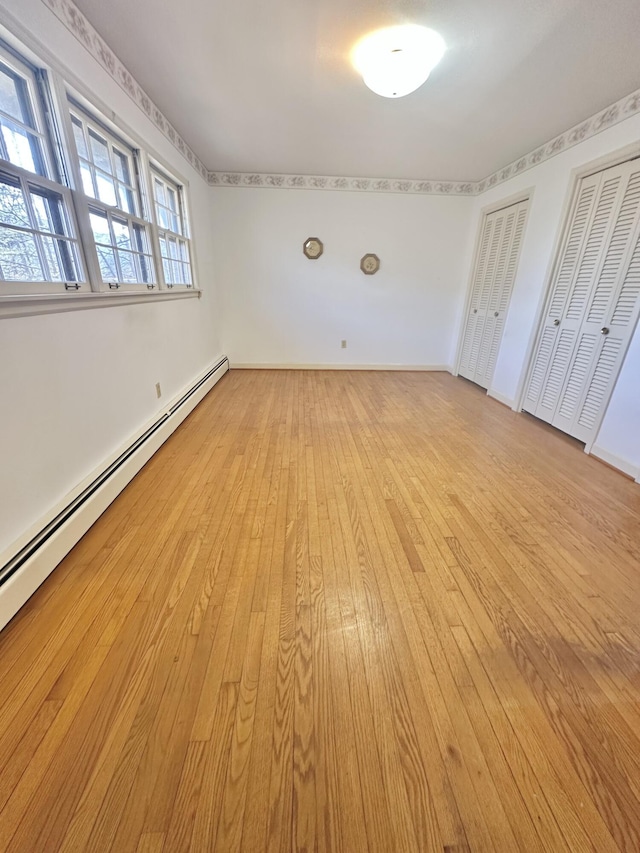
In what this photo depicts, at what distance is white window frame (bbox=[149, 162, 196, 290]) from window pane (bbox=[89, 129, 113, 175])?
48 centimetres

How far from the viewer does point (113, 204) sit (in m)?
2.16

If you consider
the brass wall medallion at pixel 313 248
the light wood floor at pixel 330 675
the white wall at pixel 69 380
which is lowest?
A: the light wood floor at pixel 330 675

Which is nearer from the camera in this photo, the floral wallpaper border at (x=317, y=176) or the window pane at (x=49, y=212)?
the window pane at (x=49, y=212)

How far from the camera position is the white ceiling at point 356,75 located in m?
1.68

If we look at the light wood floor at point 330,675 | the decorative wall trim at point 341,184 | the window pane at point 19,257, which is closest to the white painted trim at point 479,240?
the decorative wall trim at point 341,184

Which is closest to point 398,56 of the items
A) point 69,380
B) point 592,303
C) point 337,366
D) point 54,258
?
point 54,258

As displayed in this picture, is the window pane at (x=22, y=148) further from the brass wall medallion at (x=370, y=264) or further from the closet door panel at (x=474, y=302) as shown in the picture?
the closet door panel at (x=474, y=302)

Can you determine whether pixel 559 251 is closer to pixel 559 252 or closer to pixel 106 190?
pixel 559 252

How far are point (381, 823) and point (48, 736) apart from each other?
0.94 m

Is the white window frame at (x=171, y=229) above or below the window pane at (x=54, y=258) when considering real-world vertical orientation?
above

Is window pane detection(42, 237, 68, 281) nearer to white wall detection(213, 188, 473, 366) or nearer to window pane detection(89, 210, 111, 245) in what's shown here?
window pane detection(89, 210, 111, 245)

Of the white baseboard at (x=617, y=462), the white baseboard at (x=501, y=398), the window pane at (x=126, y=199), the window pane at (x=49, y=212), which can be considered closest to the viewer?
the window pane at (x=49, y=212)

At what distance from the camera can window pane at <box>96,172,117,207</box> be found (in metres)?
1.98

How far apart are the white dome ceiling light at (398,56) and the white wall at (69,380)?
5.05 ft
